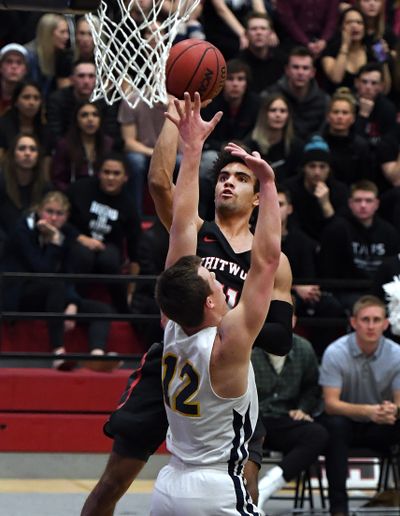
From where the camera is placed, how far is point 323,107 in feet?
40.0

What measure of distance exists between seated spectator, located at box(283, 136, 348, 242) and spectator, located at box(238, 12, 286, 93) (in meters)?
1.75

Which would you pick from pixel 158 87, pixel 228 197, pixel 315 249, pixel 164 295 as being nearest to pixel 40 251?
pixel 315 249

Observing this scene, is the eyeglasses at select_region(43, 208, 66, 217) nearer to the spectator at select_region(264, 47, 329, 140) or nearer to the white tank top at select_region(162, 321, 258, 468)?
the spectator at select_region(264, 47, 329, 140)

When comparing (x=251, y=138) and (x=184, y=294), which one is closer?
(x=184, y=294)

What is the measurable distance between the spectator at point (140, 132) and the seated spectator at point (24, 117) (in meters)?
0.72

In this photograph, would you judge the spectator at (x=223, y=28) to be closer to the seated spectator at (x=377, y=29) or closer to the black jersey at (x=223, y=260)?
the seated spectator at (x=377, y=29)

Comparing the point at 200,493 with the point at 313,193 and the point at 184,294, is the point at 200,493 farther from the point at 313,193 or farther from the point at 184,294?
the point at 313,193

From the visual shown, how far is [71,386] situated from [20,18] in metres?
4.53

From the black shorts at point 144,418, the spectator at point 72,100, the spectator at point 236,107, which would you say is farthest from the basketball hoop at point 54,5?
the spectator at point 236,107

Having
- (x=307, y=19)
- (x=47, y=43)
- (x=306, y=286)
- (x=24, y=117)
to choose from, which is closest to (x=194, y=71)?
(x=306, y=286)

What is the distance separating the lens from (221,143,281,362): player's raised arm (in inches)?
191

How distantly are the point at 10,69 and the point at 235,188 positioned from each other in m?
5.93

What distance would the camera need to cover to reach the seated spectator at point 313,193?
10.9 metres

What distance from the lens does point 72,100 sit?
38.1 ft
